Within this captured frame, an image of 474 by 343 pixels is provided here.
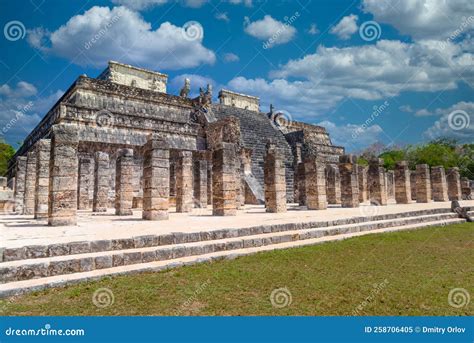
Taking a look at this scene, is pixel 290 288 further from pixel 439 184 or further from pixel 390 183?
pixel 390 183

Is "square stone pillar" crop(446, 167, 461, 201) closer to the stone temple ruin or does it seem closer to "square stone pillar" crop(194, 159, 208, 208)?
the stone temple ruin

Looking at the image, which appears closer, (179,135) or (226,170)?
(226,170)

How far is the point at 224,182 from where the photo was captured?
11844 mm

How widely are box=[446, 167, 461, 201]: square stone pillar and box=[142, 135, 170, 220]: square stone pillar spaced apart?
20.1m

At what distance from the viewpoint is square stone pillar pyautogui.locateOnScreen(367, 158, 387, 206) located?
1741 centimetres

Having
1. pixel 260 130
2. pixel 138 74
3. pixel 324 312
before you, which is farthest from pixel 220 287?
pixel 138 74

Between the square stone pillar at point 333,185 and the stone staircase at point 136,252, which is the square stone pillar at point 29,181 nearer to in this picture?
the stone staircase at point 136,252

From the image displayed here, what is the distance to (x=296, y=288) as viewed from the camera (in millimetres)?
4445

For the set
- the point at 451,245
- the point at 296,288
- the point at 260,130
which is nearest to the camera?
the point at 296,288

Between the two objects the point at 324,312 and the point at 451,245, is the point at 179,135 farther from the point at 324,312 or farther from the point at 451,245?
the point at 324,312

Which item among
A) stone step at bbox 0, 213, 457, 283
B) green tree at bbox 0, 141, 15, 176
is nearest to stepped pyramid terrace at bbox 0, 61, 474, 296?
stone step at bbox 0, 213, 457, 283

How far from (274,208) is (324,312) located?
30.4ft

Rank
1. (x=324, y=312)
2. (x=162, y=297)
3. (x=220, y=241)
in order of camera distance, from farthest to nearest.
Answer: (x=220, y=241), (x=162, y=297), (x=324, y=312)

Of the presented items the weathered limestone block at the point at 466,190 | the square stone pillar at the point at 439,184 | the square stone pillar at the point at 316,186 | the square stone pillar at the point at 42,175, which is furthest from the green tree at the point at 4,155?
the weathered limestone block at the point at 466,190
